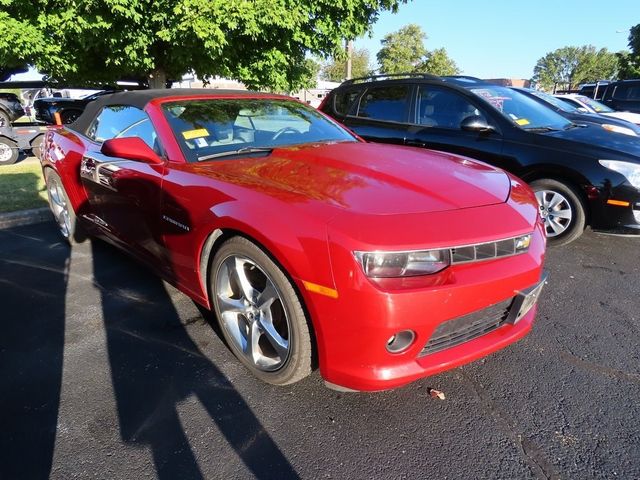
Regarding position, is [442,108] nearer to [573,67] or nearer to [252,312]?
[252,312]

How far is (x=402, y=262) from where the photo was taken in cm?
182

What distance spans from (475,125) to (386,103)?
4.37 ft

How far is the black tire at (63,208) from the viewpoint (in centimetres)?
423

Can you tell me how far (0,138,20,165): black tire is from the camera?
328 inches

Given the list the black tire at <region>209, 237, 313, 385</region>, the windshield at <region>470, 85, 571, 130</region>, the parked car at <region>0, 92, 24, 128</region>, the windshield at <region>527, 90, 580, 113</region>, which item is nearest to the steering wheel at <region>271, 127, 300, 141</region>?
Answer: the black tire at <region>209, 237, 313, 385</region>

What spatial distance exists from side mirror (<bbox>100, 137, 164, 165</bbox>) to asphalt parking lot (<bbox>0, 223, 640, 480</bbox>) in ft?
3.52

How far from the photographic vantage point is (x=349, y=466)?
1.82 metres

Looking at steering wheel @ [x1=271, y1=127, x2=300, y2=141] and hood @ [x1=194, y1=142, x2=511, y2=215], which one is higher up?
steering wheel @ [x1=271, y1=127, x2=300, y2=141]

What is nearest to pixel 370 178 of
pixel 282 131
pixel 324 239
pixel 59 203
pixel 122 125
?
pixel 324 239

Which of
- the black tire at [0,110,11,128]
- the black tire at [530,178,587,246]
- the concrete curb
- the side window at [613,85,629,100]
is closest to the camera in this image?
the black tire at [530,178,587,246]

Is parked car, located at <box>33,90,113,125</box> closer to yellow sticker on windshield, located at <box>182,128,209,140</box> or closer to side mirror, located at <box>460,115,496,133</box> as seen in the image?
side mirror, located at <box>460,115,496,133</box>

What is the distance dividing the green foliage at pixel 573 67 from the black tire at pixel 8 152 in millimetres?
97054

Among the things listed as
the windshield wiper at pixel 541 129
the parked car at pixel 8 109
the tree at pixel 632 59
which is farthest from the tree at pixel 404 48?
the windshield wiper at pixel 541 129

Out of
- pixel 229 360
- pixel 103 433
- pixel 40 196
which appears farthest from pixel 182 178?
pixel 40 196
